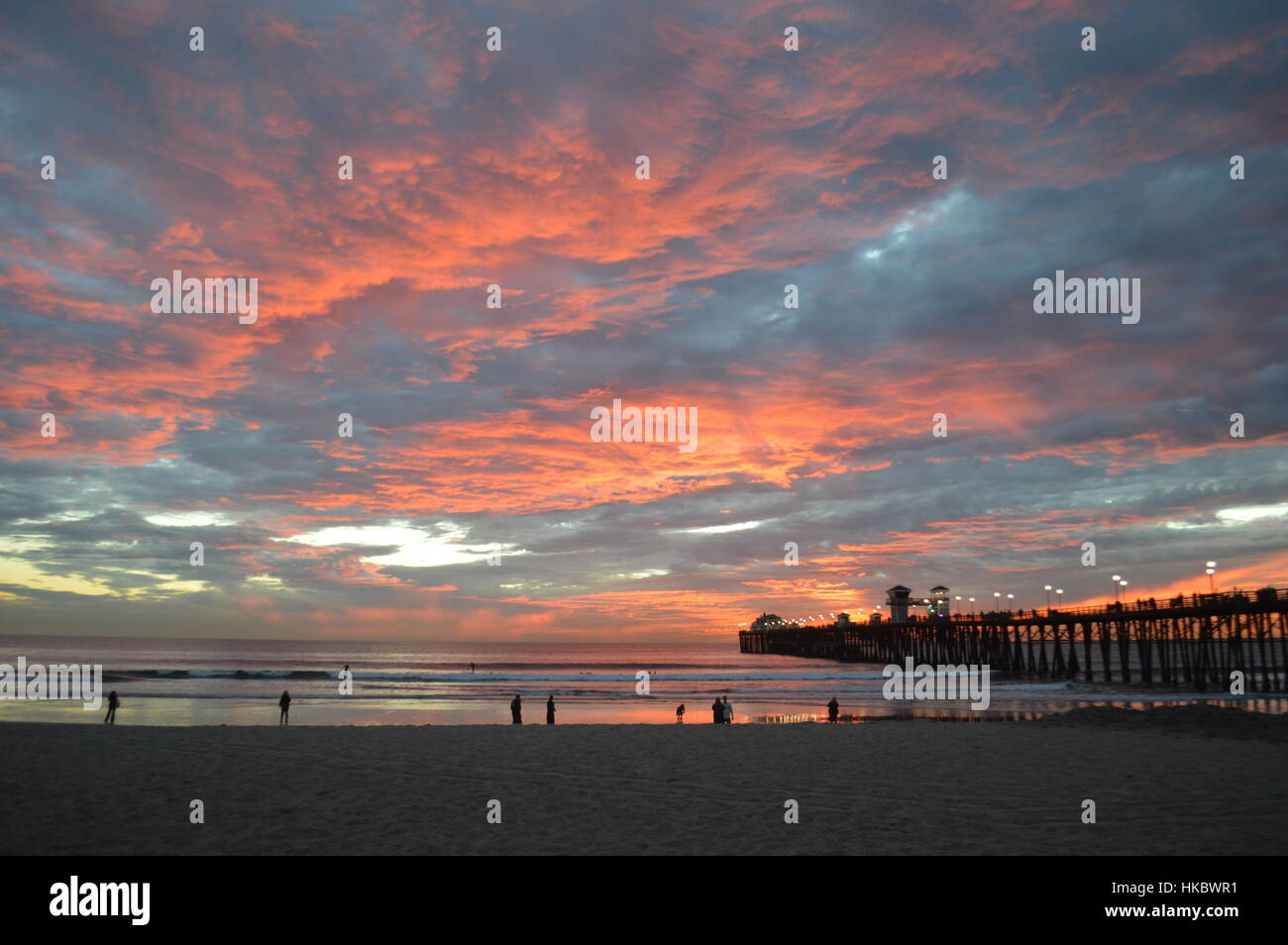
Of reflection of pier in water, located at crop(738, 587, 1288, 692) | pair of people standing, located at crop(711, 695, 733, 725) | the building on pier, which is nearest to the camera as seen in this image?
pair of people standing, located at crop(711, 695, 733, 725)

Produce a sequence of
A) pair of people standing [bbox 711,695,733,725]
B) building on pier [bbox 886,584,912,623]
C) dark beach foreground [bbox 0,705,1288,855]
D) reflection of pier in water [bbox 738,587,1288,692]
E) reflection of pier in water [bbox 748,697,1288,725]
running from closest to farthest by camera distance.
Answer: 1. dark beach foreground [bbox 0,705,1288,855]
2. pair of people standing [bbox 711,695,733,725]
3. reflection of pier in water [bbox 748,697,1288,725]
4. reflection of pier in water [bbox 738,587,1288,692]
5. building on pier [bbox 886,584,912,623]

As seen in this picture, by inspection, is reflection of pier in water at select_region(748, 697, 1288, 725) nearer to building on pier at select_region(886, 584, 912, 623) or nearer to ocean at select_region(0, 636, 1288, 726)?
ocean at select_region(0, 636, 1288, 726)

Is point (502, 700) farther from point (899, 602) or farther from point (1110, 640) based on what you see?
point (899, 602)

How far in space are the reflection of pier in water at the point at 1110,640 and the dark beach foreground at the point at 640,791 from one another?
3533 cm

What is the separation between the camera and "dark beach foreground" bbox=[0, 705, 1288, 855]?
11.8m

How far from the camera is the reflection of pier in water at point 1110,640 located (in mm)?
53688

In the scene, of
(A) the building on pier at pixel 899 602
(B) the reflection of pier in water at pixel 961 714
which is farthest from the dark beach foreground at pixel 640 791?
(A) the building on pier at pixel 899 602

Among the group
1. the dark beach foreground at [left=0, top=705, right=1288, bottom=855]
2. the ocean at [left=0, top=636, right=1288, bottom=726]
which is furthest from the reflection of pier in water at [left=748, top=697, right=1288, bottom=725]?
the dark beach foreground at [left=0, top=705, right=1288, bottom=855]

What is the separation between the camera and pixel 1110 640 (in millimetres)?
81562

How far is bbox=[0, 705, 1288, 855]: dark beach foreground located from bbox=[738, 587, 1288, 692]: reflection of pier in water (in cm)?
3533

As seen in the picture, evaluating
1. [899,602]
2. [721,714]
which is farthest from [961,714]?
[899,602]

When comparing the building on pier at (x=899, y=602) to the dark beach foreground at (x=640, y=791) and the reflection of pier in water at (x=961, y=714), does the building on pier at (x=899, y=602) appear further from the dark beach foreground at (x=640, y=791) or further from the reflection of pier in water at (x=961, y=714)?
the dark beach foreground at (x=640, y=791)
